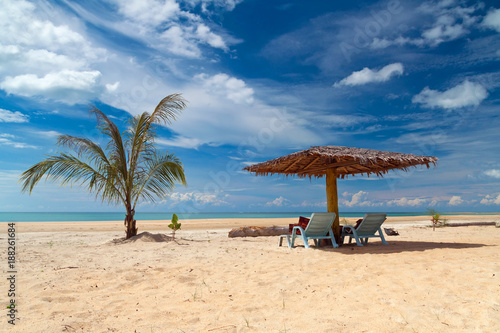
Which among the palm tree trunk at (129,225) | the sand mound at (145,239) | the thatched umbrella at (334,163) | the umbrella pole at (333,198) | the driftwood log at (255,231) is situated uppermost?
the thatched umbrella at (334,163)

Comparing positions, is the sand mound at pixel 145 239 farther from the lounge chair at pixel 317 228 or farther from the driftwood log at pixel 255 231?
the lounge chair at pixel 317 228

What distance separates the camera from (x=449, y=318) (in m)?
2.62

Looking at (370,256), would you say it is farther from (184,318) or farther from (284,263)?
(184,318)

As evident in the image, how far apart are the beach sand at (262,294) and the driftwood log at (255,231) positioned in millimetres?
4936

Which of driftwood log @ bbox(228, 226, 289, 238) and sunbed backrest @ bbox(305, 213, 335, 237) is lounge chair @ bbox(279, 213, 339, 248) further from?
driftwood log @ bbox(228, 226, 289, 238)

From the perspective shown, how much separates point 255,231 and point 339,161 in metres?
4.44

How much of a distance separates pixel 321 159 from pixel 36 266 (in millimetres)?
5777

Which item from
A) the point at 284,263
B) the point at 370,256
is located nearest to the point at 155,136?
the point at 284,263

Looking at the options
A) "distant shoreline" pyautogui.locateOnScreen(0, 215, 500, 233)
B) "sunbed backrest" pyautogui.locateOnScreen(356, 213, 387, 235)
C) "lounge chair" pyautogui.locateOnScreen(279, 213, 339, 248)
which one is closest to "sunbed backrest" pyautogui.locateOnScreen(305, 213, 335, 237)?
"lounge chair" pyautogui.locateOnScreen(279, 213, 339, 248)

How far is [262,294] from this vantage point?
3.43 m

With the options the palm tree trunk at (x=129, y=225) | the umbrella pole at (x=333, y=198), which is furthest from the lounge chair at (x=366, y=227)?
the palm tree trunk at (x=129, y=225)

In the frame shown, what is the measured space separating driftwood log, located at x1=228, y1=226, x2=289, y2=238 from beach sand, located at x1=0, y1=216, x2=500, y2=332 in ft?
16.2

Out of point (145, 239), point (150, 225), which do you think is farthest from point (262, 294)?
point (150, 225)

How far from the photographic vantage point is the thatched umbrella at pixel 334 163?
6352mm
